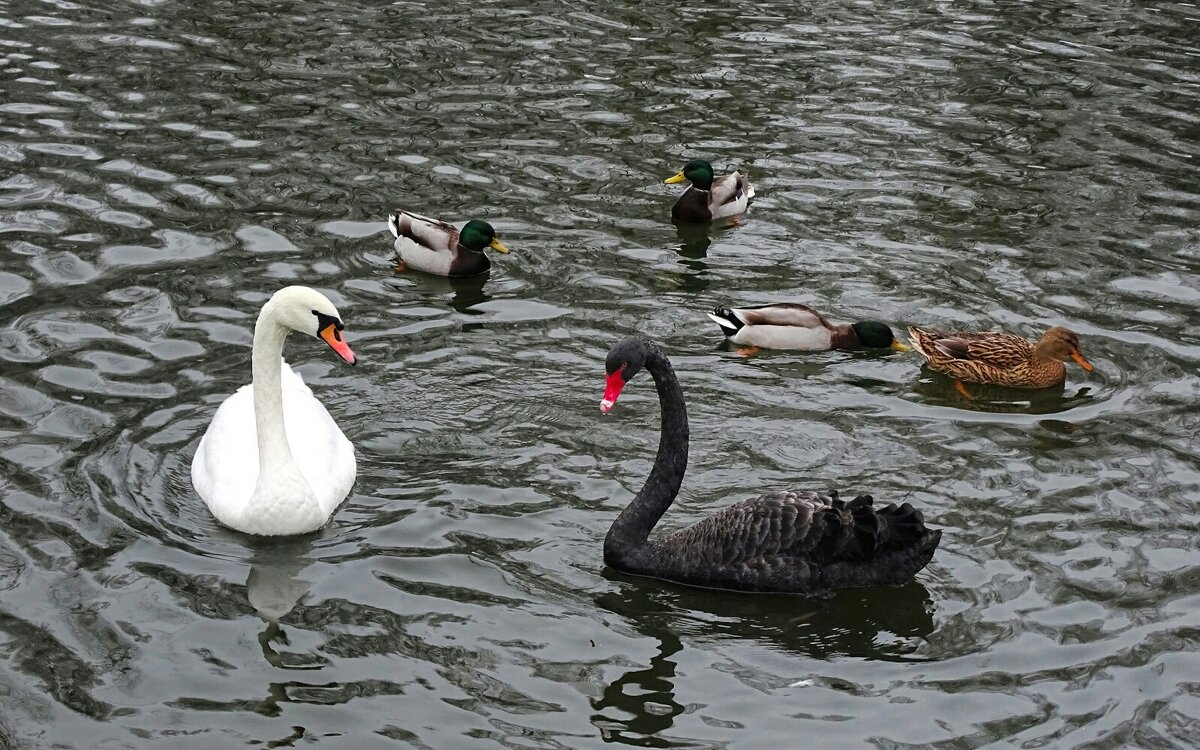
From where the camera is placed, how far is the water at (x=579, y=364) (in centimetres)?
754

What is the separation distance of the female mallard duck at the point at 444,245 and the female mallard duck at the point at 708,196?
1.83 meters

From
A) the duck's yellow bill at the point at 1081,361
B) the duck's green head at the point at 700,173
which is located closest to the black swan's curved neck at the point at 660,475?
the duck's yellow bill at the point at 1081,361

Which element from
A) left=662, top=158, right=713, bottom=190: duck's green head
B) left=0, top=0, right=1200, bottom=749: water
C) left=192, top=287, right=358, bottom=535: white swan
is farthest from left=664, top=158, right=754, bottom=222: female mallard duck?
left=192, top=287, right=358, bottom=535: white swan

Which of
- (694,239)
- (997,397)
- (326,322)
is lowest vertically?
(997,397)

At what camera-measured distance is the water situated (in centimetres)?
754

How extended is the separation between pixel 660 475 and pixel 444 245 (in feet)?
14.4

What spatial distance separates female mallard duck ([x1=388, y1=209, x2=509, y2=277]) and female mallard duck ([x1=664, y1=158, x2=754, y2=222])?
6.02 feet

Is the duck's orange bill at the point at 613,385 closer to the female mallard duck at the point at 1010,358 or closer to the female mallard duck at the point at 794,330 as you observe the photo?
the female mallard duck at the point at 794,330

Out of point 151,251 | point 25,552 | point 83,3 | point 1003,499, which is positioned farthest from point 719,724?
point 83,3

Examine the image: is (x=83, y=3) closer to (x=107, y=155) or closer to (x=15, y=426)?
(x=107, y=155)

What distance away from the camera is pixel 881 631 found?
26.8 feet

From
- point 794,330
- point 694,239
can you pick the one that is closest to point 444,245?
point 694,239

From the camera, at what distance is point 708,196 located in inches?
539

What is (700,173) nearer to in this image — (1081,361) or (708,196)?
(708,196)
